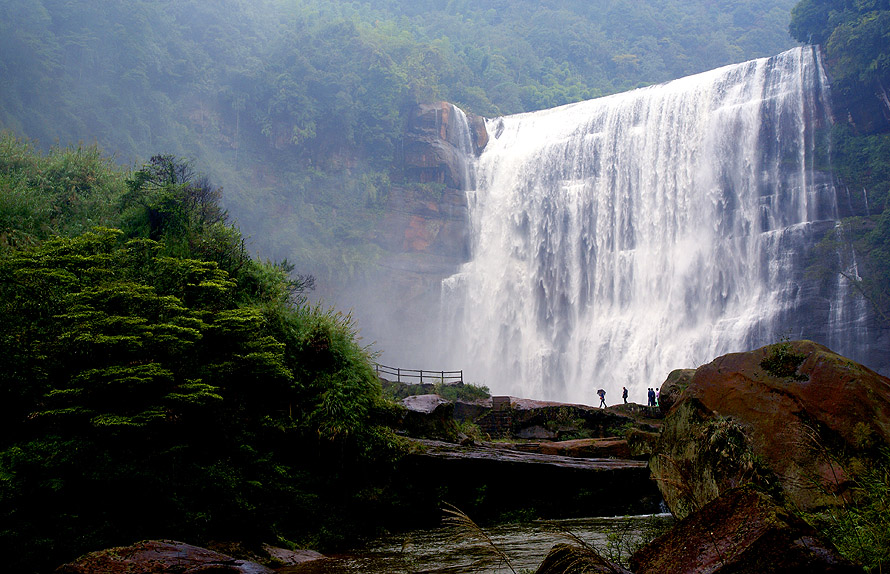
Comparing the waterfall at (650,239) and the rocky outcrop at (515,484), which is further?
the waterfall at (650,239)

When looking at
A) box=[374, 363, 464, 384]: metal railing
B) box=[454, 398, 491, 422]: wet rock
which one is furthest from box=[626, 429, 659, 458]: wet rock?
box=[454, 398, 491, 422]: wet rock

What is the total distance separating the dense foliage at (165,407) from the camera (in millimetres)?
7434

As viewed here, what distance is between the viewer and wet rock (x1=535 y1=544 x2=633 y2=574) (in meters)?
3.29

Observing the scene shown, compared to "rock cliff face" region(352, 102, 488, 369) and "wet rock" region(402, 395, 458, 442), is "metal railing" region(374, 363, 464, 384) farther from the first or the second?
"wet rock" region(402, 395, 458, 442)

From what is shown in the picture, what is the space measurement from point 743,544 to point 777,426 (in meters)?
3.73

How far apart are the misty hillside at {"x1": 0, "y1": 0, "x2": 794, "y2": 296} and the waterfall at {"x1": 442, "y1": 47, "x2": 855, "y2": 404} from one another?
13198 mm

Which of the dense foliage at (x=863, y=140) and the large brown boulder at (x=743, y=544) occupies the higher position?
the dense foliage at (x=863, y=140)

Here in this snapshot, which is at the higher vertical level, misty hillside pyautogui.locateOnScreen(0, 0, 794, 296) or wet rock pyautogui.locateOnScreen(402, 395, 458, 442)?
misty hillside pyautogui.locateOnScreen(0, 0, 794, 296)

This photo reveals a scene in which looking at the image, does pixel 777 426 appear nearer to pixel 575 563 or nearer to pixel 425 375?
pixel 575 563

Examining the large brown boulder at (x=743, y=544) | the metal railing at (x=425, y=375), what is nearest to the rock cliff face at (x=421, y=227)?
the metal railing at (x=425, y=375)

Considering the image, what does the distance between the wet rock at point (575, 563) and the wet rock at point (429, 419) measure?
31.4 ft

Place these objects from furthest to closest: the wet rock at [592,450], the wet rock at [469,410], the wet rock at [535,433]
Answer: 1. the wet rock at [469,410]
2. the wet rock at [535,433]
3. the wet rock at [592,450]

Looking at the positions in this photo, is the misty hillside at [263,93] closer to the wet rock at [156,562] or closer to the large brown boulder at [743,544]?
the wet rock at [156,562]

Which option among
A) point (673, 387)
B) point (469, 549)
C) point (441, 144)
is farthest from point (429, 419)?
point (441, 144)
